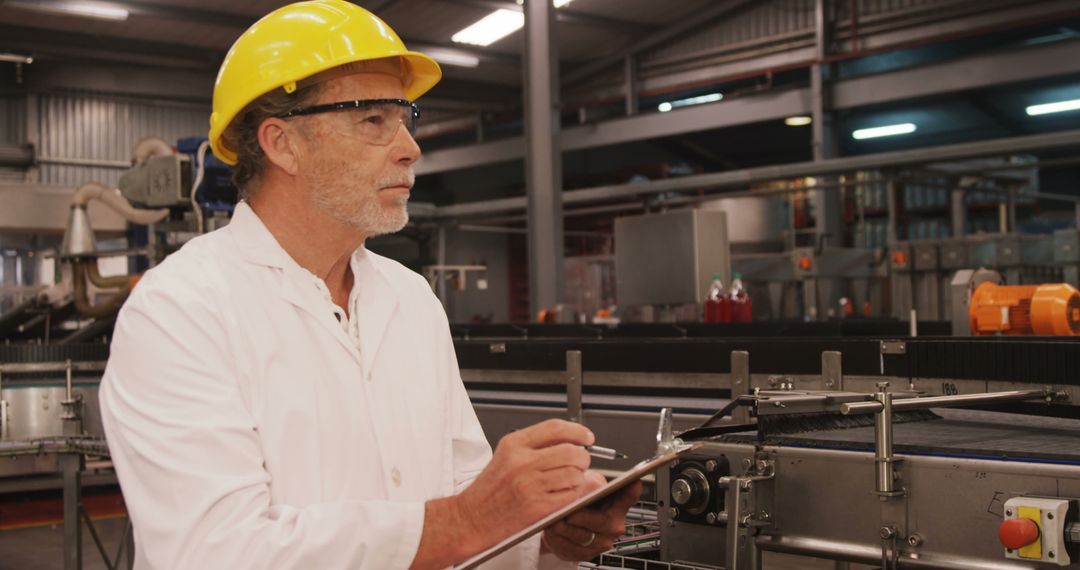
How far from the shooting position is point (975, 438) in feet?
5.98

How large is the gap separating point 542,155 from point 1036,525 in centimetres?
585

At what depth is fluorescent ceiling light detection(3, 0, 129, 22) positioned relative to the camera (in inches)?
349

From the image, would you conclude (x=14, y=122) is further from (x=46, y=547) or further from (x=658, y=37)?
(x=46, y=547)

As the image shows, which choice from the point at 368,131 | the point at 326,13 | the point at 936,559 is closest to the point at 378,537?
the point at 368,131

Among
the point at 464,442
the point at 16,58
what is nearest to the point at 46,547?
the point at 464,442

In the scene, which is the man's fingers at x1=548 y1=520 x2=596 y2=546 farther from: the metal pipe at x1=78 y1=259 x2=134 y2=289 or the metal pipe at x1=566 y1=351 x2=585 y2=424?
the metal pipe at x1=78 y1=259 x2=134 y2=289

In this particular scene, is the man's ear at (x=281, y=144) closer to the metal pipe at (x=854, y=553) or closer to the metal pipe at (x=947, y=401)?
the metal pipe at (x=947, y=401)

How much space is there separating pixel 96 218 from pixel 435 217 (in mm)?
3174

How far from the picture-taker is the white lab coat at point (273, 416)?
116cm

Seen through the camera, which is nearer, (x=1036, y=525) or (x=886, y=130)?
(x=1036, y=525)

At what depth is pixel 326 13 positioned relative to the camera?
145 centimetres

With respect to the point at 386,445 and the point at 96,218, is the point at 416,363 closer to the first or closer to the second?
the point at 386,445

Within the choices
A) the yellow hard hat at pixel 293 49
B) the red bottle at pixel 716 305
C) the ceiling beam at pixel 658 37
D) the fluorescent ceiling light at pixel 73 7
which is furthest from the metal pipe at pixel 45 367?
the ceiling beam at pixel 658 37

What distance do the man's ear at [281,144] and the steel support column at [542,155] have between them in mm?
5605
